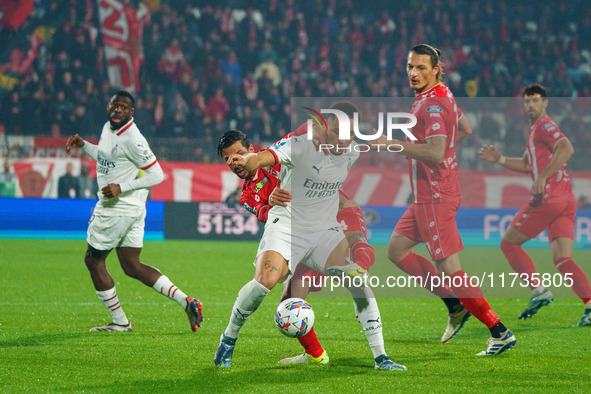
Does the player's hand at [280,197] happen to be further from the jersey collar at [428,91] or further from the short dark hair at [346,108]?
the jersey collar at [428,91]

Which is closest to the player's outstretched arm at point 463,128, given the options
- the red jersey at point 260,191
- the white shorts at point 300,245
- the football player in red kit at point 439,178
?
the football player in red kit at point 439,178

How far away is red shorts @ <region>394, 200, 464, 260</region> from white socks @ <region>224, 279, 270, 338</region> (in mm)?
1563

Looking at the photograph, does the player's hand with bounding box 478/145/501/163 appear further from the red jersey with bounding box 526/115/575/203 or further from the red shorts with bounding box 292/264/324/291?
the red shorts with bounding box 292/264/324/291

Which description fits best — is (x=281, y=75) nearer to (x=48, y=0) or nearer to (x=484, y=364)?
(x=48, y=0)

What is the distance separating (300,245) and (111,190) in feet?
7.79

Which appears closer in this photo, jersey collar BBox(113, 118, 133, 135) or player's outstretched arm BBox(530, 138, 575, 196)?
jersey collar BBox(113, 118, 133, 135)

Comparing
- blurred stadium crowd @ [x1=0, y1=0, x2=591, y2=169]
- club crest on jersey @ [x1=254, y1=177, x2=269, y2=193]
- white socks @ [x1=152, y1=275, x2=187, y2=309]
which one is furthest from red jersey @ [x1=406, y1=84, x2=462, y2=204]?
blurred stadium crowd @ [x1=0, y1=0, x2=591, y2=169]

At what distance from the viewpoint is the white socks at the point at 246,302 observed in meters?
5.32

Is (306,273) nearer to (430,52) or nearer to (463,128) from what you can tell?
(463,128)

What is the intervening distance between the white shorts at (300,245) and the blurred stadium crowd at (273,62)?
38.4ft

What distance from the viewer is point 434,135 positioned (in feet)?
19.2

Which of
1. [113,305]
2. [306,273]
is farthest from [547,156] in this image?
[113,305]

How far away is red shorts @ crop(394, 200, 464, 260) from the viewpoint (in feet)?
20.2

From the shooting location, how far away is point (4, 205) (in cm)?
1634
